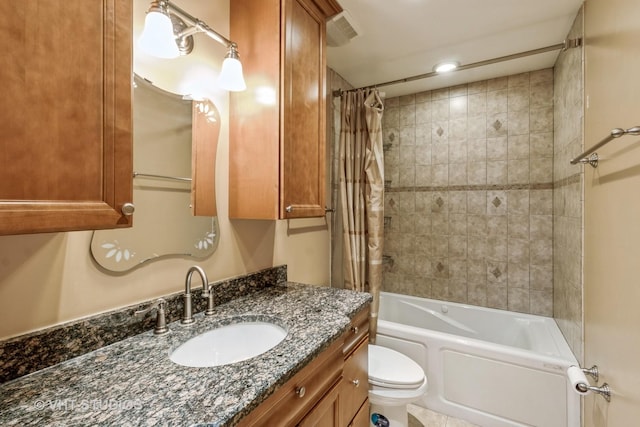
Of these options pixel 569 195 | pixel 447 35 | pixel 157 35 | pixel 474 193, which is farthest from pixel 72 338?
pixel 474 193

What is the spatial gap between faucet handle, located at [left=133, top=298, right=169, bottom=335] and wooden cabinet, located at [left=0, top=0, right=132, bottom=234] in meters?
0.46

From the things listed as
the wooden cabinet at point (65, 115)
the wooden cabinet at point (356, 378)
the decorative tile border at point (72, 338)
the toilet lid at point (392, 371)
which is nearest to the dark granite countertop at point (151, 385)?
the decorative tile border at point (72, 338)

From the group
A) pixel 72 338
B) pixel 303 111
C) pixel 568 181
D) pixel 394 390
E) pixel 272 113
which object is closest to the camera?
pixel 72 338

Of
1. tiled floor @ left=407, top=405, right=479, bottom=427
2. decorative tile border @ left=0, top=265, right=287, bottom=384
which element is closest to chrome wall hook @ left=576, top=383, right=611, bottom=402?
tiled floor @ left=407, top=405, right=479, bottom=427

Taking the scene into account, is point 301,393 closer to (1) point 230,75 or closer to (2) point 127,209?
(2) point 127,209

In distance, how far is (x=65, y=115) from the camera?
594 mm

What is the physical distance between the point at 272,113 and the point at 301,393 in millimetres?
1091

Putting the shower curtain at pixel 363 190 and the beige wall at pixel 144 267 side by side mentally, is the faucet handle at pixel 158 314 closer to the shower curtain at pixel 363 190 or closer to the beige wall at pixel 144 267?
the beige wall at pixel 144 267

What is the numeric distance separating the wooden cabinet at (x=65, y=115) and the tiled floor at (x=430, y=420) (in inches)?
82.3

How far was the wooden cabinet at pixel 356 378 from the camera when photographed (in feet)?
4.00

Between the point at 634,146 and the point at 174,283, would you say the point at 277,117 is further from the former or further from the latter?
the point at 634,146

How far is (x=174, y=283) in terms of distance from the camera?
114 centimetres

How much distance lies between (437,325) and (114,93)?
2.86 meters

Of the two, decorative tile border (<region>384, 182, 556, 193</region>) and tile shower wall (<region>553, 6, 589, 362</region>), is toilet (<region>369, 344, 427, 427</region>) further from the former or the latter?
decorative tile border (<region>384, 182, 556, 193</region>)
